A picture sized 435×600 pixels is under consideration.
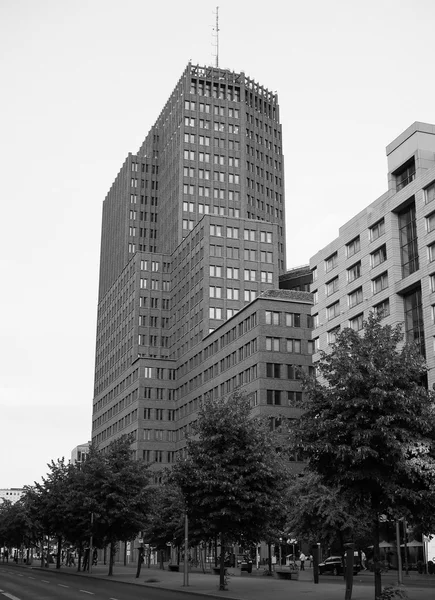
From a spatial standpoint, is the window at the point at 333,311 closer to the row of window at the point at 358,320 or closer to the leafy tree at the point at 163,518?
the row of window at the point at 358,320

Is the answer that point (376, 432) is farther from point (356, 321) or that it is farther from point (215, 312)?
point (215, 312)

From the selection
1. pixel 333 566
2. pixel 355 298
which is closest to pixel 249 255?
pixel 355 298

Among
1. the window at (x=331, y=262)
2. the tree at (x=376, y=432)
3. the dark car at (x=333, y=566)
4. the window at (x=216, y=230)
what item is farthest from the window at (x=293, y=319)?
the tree at (x=376, y=432)

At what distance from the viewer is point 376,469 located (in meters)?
27.9

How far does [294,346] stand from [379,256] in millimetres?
29583

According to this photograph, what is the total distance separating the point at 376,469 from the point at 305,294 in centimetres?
Result: 8134

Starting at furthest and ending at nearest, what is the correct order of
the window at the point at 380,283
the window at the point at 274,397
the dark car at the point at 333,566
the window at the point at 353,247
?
Answer: the window at the point at 274,397 < the window at the point at 353,247 < the window at the point at 380,283 < the dark car at the point at 333,566

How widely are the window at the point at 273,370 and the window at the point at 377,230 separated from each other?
28.8m

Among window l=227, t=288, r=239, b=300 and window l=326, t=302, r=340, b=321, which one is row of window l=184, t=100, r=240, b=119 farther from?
window l=326, t=302, r=340, b=321

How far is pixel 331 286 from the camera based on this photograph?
3487 inches

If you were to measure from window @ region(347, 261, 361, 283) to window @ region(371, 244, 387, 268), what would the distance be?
3.48 metres

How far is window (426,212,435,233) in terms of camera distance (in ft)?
229

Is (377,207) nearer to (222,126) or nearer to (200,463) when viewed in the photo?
(200,463)

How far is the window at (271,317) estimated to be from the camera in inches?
4092
